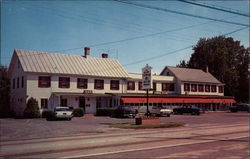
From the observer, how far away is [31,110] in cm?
3575

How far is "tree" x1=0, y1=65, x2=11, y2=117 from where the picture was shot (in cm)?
3952

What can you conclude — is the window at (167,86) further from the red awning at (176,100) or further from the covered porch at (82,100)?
the covered porch at (82,100)

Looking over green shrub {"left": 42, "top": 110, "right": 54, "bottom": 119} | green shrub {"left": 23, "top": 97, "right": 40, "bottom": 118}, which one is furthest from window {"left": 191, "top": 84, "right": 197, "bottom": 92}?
green shrub {"left": 23, "top": 97, "right": 40, "bottom": 118}

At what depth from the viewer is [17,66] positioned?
42031 mm

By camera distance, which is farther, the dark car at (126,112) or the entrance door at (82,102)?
the entrance door at (82,102)

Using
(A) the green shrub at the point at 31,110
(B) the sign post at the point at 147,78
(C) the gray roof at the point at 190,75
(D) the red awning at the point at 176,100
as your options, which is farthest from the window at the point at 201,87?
(A) the green shrub at the point at 31,110

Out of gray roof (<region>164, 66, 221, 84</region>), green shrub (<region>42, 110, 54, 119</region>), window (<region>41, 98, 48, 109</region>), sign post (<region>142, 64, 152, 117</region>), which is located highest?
gray roof (<region>164, 66, 221, 84</region>)

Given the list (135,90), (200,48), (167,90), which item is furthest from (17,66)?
(200,48)

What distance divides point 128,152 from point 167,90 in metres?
44.6

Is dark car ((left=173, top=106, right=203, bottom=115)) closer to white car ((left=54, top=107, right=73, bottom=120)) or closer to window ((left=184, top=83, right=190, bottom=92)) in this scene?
window ((left=184, top=83, right=190, bottom=92))

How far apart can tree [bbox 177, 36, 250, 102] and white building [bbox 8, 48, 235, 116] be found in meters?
23.8

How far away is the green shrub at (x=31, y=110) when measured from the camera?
35.7 meters

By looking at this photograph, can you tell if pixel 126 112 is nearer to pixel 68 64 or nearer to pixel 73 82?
pixel 73 82

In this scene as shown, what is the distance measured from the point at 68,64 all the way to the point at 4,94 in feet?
64.6
